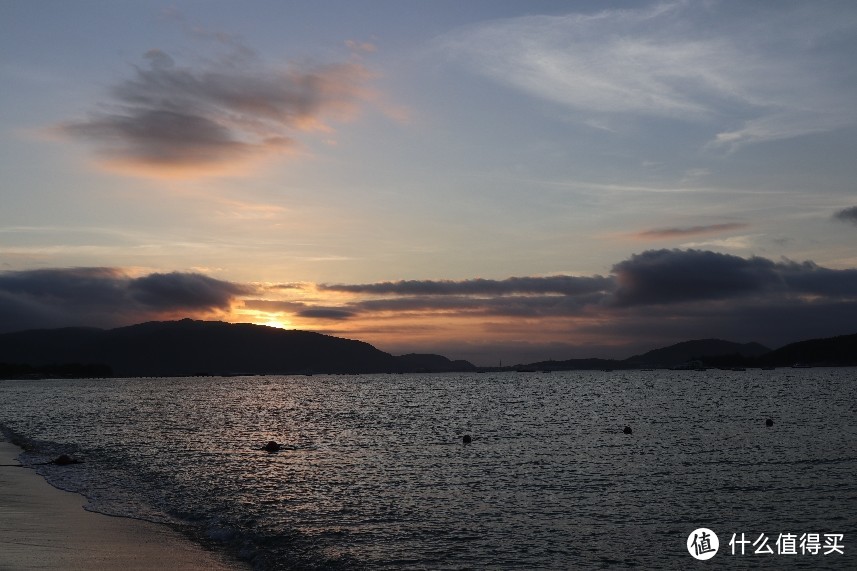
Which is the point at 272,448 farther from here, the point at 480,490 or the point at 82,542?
the point at 82,542

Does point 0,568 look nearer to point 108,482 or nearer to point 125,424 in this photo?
point 108,482

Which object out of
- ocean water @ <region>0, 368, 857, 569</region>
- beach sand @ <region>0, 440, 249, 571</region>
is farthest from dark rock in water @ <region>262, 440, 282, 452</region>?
beach sand @ <region>0, 440, 249, 571</region>

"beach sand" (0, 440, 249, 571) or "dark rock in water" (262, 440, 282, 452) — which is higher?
"beach sand" (0, 440, 249, 571)

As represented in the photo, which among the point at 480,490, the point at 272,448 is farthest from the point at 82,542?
the point at 272,448

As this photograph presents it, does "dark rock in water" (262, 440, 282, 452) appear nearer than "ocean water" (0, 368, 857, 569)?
No

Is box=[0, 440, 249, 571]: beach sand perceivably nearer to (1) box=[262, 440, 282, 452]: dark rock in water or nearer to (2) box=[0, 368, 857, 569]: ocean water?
(2) box=[0, 368, 857, 569]: ocean water

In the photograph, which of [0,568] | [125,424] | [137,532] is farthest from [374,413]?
[0,568]

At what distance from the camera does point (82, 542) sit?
2272 centimetres

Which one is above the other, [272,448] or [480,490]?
[480,490]

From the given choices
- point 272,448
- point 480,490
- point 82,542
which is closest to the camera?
point 82,542

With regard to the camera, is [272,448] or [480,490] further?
[272,448]

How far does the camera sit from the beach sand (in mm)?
20109

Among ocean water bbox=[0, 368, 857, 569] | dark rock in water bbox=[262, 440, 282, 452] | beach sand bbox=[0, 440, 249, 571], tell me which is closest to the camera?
beach sand bbox=[0, 440, 249, 571]

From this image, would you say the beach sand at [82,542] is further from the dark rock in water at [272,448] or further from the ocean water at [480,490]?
the dark rock in water at [272,448]
